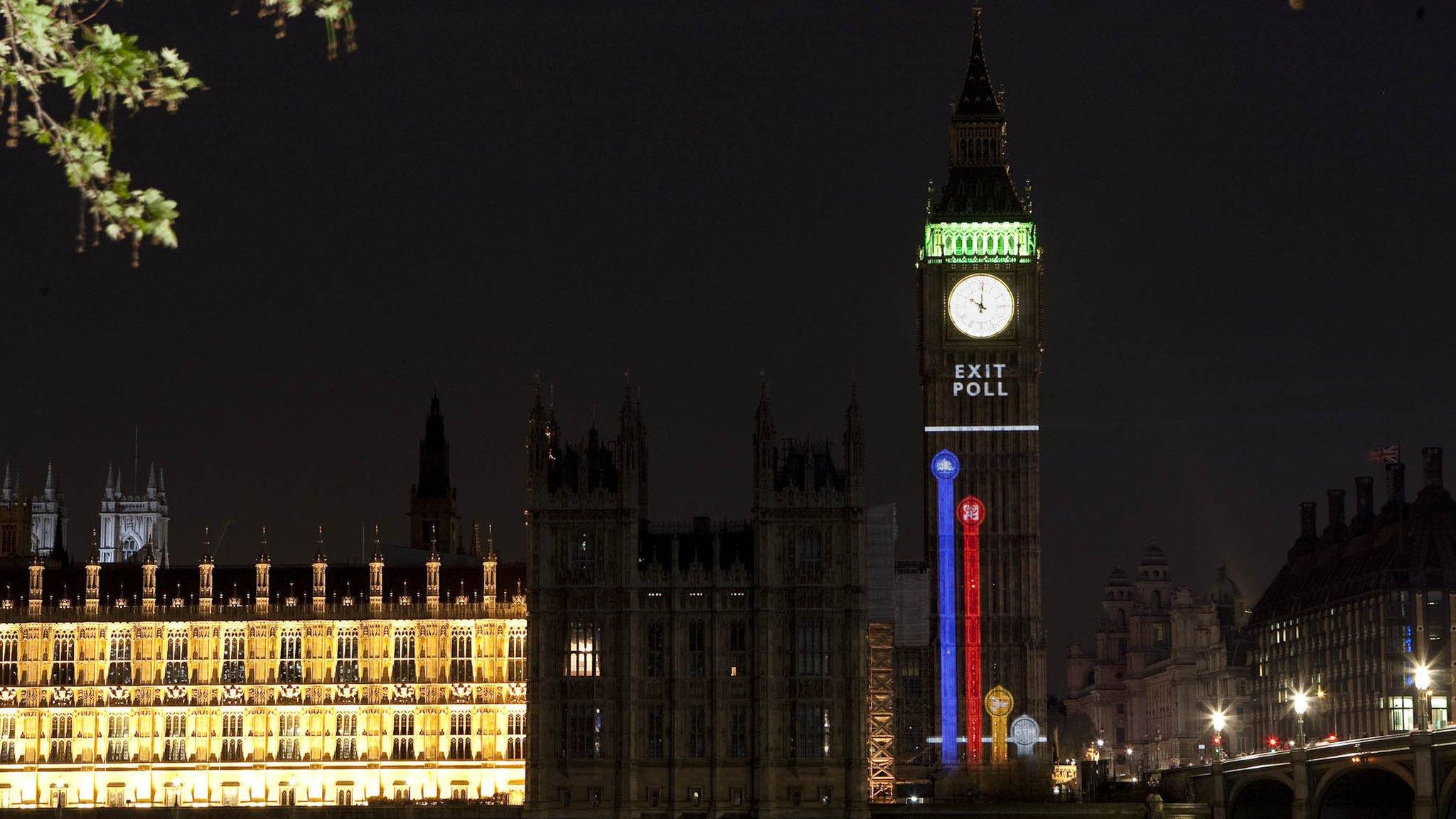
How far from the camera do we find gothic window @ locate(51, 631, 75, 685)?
143 metres

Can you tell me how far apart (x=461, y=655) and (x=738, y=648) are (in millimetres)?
24660

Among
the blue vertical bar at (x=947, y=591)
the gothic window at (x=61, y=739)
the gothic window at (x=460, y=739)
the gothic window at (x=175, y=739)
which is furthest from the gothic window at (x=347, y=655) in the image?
the blue vertical bar at (x=947, y=591)

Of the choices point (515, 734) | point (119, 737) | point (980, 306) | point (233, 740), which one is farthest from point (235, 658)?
point (980, 306)

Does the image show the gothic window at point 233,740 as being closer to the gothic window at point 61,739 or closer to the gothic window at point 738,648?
the gothic window at point 61,739

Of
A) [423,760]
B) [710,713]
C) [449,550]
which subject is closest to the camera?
[710,713]

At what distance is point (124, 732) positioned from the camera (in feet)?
465

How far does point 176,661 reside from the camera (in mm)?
142375

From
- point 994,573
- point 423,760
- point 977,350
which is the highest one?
point 977,350

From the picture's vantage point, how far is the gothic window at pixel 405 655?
140 meters

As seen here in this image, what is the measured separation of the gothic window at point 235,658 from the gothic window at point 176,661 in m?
2.29

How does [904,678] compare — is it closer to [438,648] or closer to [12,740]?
[438,648]

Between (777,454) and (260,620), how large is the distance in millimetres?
35593

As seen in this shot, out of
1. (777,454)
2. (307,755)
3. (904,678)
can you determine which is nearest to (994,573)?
(904,678)

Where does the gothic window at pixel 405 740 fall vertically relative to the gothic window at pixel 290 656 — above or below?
below
